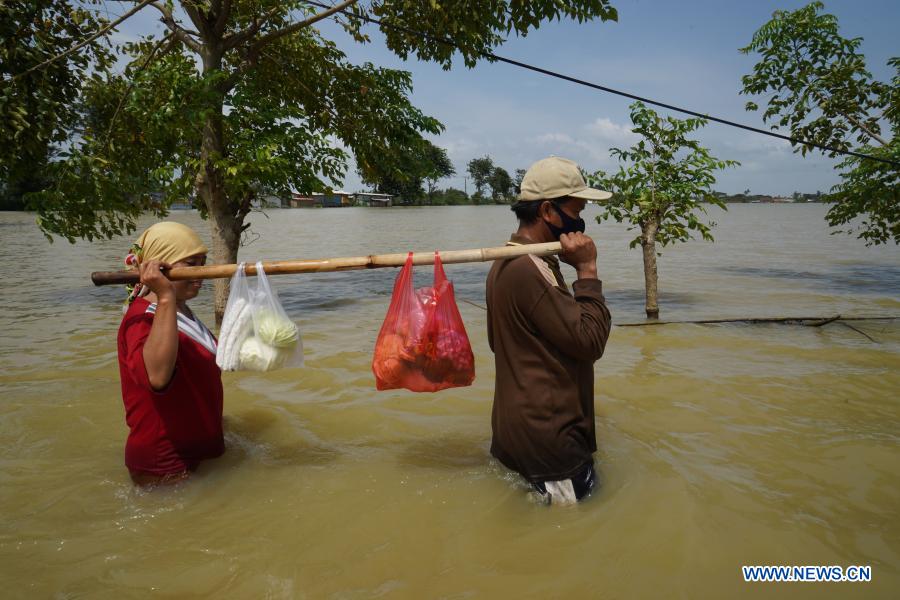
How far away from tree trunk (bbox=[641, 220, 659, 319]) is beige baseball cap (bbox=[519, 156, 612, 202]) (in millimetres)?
5410

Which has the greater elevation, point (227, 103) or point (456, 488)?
point (227, 103)

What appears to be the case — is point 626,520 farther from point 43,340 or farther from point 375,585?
point 43,340

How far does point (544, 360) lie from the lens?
2.42 m

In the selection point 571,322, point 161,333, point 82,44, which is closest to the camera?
point 571,322

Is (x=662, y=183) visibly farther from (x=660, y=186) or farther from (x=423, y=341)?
(x=423, y=341)

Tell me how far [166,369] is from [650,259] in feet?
22.7

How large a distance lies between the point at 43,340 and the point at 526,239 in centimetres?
789

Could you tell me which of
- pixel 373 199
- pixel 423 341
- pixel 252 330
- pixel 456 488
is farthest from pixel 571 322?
pixel 373 199

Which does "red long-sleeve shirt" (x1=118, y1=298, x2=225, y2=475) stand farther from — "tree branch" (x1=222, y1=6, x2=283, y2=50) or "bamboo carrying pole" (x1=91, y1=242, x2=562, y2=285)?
"tree branch" (x1=222, y1=6, x2=283, y2=50)

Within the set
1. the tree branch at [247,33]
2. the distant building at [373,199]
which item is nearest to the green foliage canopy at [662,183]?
the tree branch at [247,33]

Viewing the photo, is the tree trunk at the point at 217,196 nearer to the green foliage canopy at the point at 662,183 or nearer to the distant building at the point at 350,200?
the green foliage canopy at the point at 662,183

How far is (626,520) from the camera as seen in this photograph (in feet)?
9.32

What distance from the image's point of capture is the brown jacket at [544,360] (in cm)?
229

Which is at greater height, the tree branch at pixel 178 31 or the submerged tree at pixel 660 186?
the tree branch at pixel 178 31
